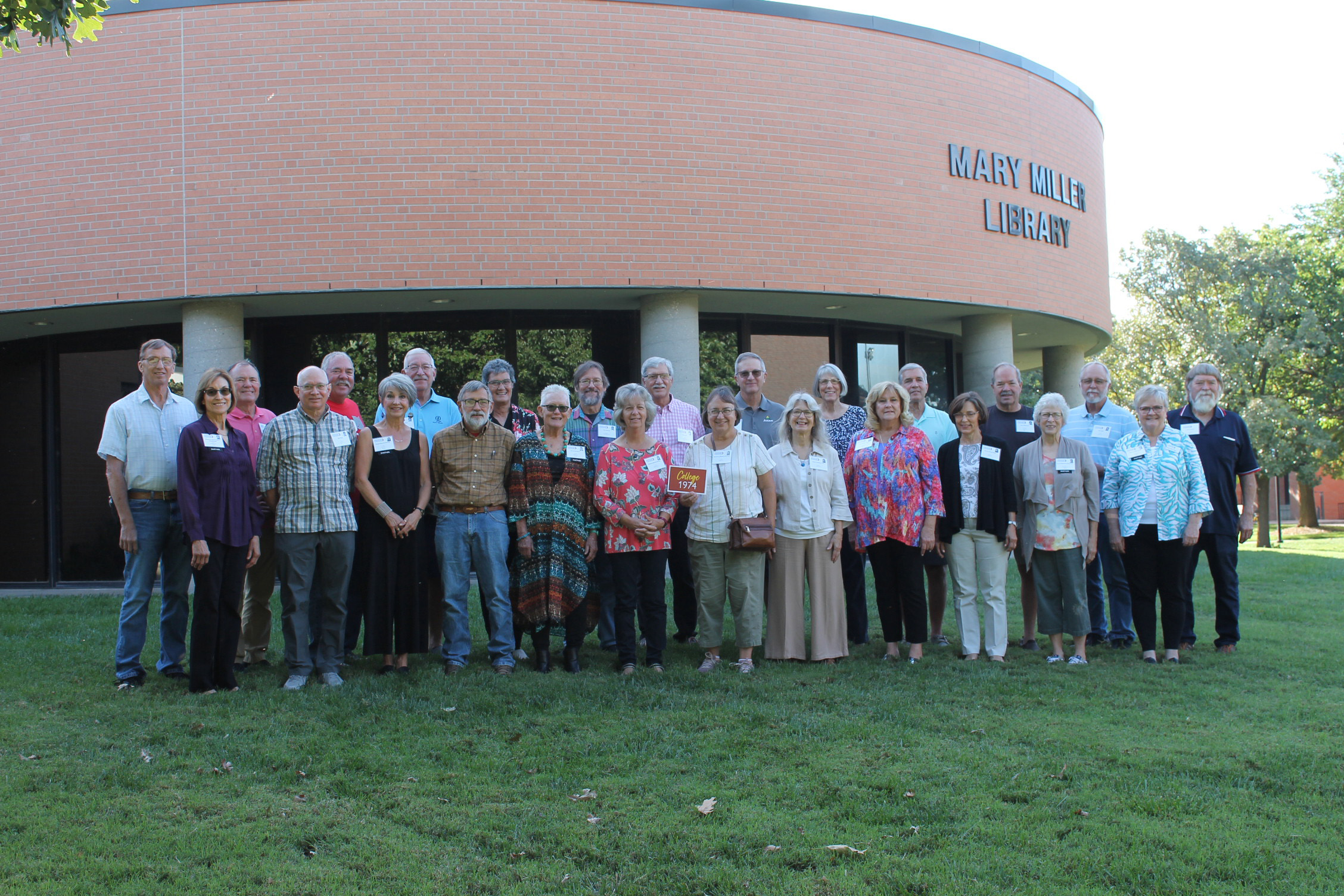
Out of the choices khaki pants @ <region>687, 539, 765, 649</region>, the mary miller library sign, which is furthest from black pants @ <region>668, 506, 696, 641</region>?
the mary miller library sign

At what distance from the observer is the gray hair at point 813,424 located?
258 inches

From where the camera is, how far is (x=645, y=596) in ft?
20.5

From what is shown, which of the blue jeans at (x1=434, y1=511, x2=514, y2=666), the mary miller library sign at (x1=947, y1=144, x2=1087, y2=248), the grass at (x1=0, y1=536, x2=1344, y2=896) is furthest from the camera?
the mary miller library sign at (x1=947, y1=144, x2=1087, y2=248)

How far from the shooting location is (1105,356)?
98.0ft

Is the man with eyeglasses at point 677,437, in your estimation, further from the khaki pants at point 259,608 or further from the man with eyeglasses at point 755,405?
the khaki pants at point 259,608

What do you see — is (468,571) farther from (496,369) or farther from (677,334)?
(677,334)

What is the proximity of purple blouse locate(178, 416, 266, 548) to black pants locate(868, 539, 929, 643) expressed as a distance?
3.96 metres

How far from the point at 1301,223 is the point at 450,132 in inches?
1139

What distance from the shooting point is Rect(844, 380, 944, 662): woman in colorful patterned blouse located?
6.48 meters

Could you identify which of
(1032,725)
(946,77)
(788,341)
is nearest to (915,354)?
(788,341)

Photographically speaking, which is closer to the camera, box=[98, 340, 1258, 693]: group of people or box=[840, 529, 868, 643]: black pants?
box=[98, 340, 1258, 693]: group of people

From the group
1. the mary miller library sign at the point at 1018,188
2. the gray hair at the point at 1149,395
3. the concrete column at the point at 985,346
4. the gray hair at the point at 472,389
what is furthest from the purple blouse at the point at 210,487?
the concrete column at the point at 985,346

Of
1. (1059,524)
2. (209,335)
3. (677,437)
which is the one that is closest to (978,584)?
(1059,524)

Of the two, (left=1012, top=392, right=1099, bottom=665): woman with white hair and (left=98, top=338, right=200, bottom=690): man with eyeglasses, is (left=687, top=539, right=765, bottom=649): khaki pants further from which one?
(left=98, top=338, right=200, bottom=690): man with eyeglasses
